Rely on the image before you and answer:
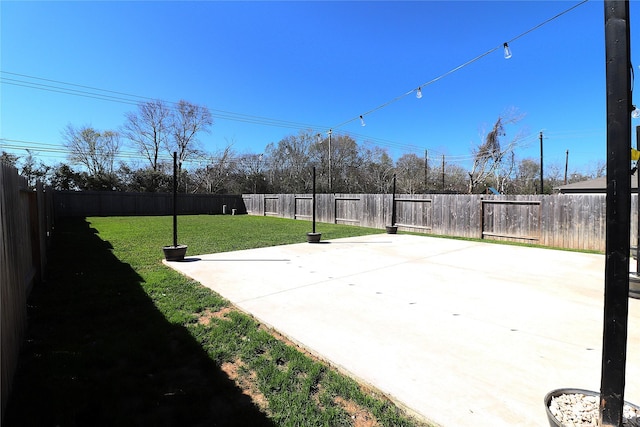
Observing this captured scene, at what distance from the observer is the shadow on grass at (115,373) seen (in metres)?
1.89

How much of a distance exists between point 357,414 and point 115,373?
1.77 m

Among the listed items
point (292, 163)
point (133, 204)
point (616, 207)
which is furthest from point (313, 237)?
point (292, 163)

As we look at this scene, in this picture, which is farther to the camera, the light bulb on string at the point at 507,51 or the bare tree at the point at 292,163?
the bare tree at the point at 292,163

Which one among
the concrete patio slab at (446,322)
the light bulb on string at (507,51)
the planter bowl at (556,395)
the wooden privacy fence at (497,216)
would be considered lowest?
the concrete patio slab at (446,322)

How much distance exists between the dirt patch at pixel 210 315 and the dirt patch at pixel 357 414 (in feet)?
5.93

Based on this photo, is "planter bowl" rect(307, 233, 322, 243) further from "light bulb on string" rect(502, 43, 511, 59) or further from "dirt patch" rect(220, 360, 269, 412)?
"dirt patch" rect(220, 360, 269, 412)

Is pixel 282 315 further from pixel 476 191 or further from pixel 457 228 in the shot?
pixel 476 191

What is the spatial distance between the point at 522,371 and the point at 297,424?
1.72 meters

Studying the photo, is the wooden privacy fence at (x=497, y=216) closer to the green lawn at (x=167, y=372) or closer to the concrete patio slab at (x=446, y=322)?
the concrete patio slab at (x=446, y=322)

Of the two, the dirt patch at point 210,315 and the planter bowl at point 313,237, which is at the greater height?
the planter bowl at point 313,237

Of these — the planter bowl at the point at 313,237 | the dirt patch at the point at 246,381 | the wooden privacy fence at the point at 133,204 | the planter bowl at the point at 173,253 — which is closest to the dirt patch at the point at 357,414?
the dirt patch at the point at 246,381

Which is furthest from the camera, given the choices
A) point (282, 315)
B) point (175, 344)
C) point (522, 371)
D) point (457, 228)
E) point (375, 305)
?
point (457, 228)

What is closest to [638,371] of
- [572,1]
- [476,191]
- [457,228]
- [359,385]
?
[359,385]

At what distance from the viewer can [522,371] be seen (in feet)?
7.79
